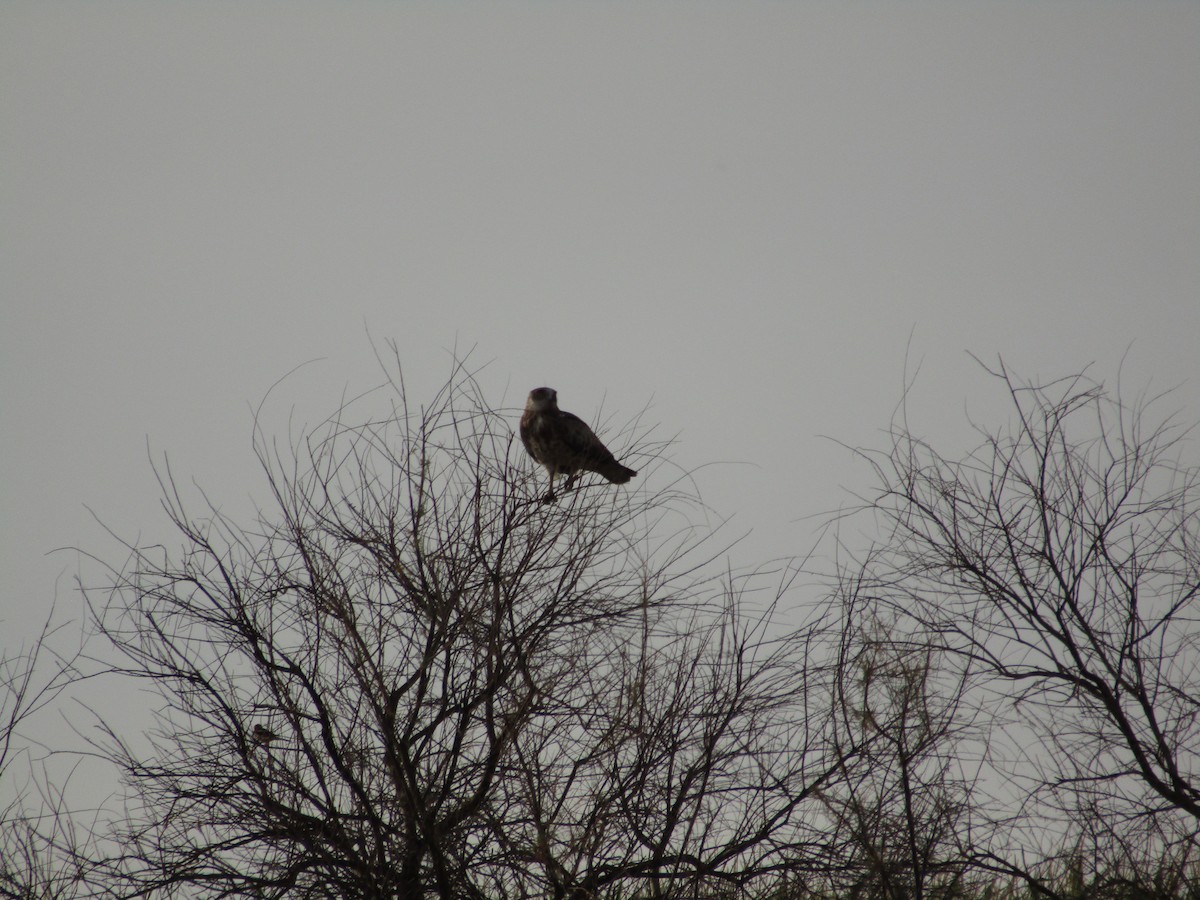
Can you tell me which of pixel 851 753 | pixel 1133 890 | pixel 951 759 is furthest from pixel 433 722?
pixel 1133 890

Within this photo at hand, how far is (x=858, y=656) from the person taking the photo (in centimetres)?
457

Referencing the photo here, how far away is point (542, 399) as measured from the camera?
835cm

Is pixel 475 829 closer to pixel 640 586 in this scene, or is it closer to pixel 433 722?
pixel 433 722

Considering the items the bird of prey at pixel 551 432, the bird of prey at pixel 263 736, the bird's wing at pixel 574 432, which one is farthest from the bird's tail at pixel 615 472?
the bird of prey at pixel 263 736

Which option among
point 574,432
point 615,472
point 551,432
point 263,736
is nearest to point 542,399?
point 551,432

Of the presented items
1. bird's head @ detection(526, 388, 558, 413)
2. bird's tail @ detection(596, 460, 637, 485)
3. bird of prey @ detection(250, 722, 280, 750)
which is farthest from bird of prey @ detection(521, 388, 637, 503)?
bird of prey @ detection(250, 722, 280, 750)

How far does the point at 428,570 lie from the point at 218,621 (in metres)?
0.94

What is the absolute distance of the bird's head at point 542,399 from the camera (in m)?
8.23

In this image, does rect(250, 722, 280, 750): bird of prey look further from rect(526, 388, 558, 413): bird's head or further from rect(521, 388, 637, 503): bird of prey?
rect(526, 388, 558, 413): bird's head

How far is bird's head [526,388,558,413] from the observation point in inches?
324

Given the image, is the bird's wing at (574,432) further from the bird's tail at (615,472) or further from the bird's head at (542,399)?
the bird's tail at (615,472)

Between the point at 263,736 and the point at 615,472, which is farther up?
the point at 615,472

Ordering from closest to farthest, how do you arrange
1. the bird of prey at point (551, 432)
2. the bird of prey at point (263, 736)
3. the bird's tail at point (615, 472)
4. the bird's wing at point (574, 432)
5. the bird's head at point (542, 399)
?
the bird of prey at point (263, 736) < the bird's tail at point (615, 472) < the bird's wing at point (574, 432) < the bird of prey at point (551, 432) < the bird's head at point (542, 399)

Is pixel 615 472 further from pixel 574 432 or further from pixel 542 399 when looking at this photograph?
pixel 542 399
